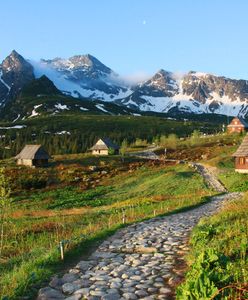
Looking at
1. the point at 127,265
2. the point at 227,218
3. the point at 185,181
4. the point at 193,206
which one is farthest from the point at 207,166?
the point at 127,265

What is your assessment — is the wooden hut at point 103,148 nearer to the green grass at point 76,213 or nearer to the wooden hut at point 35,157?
the wooden hut at point 35,157

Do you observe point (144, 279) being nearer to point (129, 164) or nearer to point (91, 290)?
point (91, 290)

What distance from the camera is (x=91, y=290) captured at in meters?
10.9

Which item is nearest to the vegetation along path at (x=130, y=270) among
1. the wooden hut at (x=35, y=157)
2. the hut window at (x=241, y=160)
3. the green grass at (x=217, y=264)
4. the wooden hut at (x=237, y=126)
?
the green grass at (x=217, y=264)

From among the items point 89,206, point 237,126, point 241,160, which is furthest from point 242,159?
point 237,126

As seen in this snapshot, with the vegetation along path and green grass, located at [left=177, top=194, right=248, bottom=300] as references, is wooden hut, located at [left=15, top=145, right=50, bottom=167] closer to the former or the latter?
the vegetation along path

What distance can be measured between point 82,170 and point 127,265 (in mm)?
78170

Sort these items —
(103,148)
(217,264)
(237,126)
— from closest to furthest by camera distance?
(217,264)
(103,148)
(237,126)

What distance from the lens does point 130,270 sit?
41.7ft

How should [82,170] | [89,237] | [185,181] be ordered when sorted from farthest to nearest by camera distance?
[82,170], [185,181], [89,237]

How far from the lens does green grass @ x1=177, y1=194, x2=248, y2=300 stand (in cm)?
868

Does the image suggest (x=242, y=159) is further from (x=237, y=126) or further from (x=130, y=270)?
(x=237, y=126)

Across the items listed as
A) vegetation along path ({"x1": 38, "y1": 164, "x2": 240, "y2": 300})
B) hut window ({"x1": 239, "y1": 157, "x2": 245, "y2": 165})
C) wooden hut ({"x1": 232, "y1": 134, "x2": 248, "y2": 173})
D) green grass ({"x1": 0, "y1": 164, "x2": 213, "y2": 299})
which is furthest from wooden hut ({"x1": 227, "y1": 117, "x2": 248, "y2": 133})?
vegetation along path ({"x1": 38, "y1": 164, "x2": 240, "y2": 300})

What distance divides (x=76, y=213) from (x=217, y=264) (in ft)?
101
